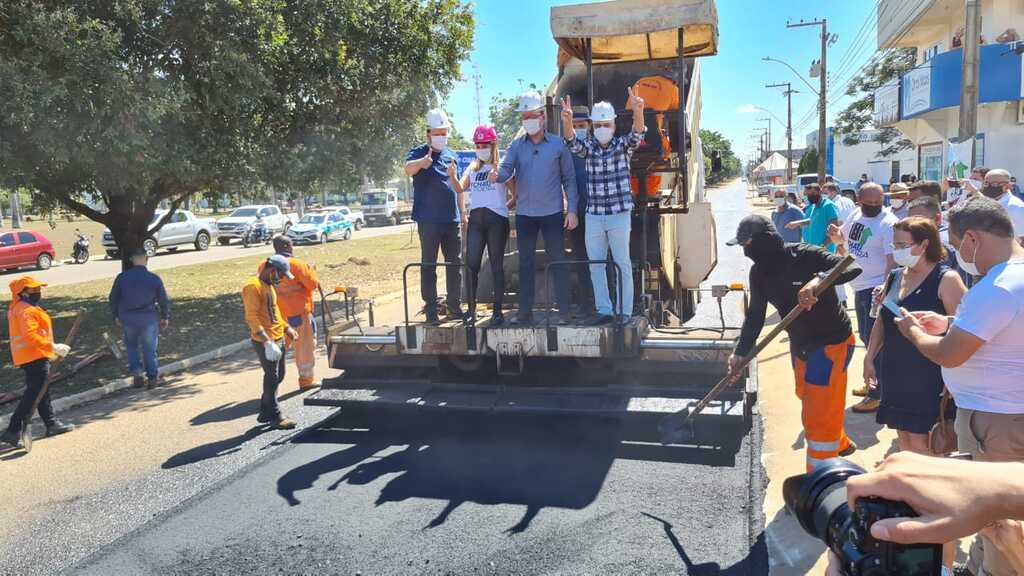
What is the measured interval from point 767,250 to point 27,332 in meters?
6.35

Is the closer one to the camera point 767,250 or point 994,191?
point 767,250

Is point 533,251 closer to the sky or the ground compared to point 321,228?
closer to the sky

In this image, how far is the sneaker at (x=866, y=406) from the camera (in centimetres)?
620

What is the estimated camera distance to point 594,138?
5.87 meters

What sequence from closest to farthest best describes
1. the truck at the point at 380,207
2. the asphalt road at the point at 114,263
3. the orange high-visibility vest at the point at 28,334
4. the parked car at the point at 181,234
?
1. the orange high-visibility vest at the point at 28,334
2. the asphalt road at the point at 114,263
3. the parked car at the point at 181,234
4. the truck at the point at 380,207

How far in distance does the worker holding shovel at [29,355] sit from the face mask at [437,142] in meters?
3.91

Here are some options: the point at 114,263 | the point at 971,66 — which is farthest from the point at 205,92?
the point at 114,263

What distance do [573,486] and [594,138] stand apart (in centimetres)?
264

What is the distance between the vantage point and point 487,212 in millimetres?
6164

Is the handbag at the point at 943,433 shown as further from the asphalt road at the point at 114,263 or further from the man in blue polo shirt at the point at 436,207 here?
the asphalt road at the point at 114,263

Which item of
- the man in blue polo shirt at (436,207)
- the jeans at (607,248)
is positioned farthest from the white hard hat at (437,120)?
the jeans at (607,248)

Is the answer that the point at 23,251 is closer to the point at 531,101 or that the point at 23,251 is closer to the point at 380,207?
the point at 380,207

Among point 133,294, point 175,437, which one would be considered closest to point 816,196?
point 175,437

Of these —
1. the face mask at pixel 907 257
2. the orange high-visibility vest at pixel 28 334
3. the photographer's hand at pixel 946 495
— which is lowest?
the orange high-visibility vest at pixel 28 334
